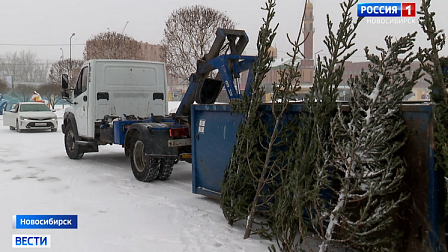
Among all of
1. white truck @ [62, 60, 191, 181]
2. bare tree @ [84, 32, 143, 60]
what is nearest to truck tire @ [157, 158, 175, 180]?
white truck @ [62, 60, 191, 181]

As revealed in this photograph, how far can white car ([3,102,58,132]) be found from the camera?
1981 centimetres

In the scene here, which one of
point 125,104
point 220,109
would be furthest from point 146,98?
point 220,109

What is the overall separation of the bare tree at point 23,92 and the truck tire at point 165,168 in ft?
151

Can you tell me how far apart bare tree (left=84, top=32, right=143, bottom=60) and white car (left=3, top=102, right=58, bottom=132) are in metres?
13.9

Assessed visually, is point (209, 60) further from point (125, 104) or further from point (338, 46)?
point (338, 46)

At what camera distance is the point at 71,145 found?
11.6 metres

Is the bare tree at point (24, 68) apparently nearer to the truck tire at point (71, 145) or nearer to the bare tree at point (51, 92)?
the bare tree at point (51, 92)

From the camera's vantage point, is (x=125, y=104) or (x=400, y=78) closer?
(x=400, y=78)

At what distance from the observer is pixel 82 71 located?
10531mm

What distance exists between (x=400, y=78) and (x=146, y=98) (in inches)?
298

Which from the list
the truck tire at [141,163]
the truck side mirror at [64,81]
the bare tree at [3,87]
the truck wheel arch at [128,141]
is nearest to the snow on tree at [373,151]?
the truck tire at [141,163]

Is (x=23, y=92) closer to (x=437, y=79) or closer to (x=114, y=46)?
(x=114, y=46)

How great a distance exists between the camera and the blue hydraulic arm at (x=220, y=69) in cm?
719

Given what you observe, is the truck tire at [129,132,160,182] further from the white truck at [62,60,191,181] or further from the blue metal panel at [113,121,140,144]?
the blue metal panel at [113,121,140,144]
